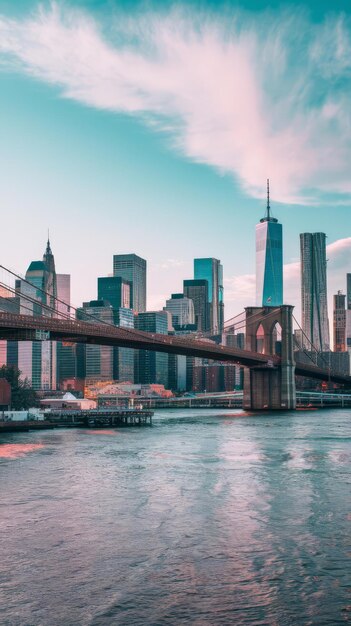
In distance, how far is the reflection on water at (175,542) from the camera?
57.0ft

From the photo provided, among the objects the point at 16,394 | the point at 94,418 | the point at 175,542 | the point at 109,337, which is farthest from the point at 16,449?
the point at 16,394

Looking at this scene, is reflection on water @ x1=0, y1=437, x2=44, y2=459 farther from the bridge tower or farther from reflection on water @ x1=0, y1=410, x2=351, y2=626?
the bridge tower

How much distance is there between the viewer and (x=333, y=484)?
34844mm

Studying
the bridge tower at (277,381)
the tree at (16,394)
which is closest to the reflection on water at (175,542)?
the tree at (16,394)

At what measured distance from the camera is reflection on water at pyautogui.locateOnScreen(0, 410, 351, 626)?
1736 centimetres

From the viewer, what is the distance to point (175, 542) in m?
23.4

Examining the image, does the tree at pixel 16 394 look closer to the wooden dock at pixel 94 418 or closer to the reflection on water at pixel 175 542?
the wooden dock at pixel 94 418

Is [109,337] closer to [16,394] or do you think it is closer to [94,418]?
[94,418]

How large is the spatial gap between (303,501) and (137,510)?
7.27 m

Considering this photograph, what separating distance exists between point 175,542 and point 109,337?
5884 centimetres

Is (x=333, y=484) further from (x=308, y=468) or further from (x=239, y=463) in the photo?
(x=239, y=463)

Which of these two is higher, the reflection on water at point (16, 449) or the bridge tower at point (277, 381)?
the bridge tower at point (277, 381)

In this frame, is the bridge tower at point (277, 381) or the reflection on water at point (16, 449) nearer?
the reflection on water at point (16, 449)

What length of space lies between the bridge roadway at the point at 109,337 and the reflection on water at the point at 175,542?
28.5 m
